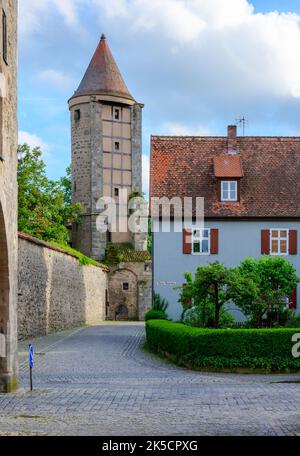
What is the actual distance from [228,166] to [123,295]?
28132mm

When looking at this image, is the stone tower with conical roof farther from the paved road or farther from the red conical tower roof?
the paved road

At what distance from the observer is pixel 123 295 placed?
6316 cm

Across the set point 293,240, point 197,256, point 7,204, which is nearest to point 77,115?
point 197,256

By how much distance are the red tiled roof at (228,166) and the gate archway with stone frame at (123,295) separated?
2721 cm

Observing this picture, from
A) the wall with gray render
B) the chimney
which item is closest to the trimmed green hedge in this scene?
the wall with gray render

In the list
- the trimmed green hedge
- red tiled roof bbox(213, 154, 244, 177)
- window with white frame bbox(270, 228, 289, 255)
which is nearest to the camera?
the trimmed green hedge

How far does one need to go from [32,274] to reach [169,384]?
559 inches

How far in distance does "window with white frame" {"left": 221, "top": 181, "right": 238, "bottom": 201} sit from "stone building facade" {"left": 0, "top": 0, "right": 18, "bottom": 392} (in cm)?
2190

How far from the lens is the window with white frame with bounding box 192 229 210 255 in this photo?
35.2m

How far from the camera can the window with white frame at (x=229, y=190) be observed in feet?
119

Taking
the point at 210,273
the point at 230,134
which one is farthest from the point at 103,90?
the point at 210,273

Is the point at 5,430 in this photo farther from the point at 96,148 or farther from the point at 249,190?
the point at 96,148

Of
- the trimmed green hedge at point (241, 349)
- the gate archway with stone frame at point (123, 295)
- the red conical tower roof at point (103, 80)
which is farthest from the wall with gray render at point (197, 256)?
the red conical tower roof at point (103, 80)

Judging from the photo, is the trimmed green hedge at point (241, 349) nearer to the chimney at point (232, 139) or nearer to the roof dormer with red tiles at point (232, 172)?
the roof dormer with red tiles at point (232, 172)
